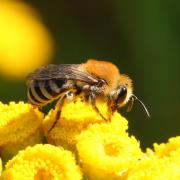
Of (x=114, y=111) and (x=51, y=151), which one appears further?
(x=114, y=111)

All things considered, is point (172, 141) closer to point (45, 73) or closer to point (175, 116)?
point (45, 73)

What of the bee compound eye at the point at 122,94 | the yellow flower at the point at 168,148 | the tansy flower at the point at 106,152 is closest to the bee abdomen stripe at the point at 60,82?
the bee compound eye at the point at 122,94

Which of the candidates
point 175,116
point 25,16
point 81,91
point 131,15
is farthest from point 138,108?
point 81,91

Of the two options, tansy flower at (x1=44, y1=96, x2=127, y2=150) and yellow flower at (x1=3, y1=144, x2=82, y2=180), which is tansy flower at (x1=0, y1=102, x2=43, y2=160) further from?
yellow flower at (x1=3, y1=144, x2=82, y2=180)

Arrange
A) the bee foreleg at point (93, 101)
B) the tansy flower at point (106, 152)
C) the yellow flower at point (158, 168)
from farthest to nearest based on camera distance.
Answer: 1. the bee foreleg at point (93, 101)
2. the tansy flower at point (106, 152)
3. the yellow flower at point (158, 168)

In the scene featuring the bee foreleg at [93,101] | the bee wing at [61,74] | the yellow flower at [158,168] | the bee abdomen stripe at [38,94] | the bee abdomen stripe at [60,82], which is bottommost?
the yellow flower at [158,168]

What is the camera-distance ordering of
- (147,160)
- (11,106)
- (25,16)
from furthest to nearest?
(25,16), (11,106), (147,160)

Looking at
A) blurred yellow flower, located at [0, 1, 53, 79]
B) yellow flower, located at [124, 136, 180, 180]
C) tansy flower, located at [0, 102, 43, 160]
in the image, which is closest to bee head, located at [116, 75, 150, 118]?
tansy flower, located at [0, 102, 43, 160]

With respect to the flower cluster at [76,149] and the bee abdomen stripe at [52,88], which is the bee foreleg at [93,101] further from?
the bee abdomen stripe at [52,88]
